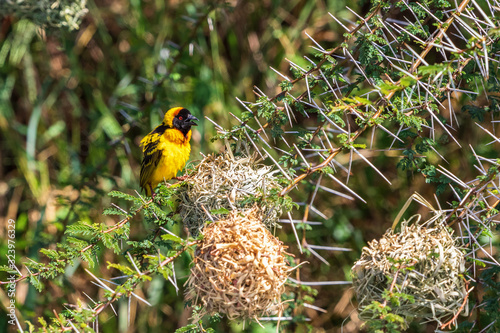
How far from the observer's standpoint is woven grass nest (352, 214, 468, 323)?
2.25m

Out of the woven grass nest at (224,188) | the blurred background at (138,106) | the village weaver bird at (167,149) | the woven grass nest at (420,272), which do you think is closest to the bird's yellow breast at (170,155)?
the village weaver bird at (167,149)

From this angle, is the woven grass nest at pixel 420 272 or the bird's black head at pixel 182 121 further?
the bird's black head at pixel 182 121

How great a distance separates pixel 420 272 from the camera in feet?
7.48

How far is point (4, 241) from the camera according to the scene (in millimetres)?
4719

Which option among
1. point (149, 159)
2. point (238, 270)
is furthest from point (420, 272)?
point (149, 159)

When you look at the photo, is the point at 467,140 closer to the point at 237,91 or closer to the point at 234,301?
the point at 237,91

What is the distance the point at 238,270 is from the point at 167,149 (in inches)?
63.0

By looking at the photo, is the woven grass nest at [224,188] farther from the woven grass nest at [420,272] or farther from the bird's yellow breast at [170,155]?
the bird's yellow breast at [170,155]

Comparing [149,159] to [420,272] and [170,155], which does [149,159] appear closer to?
[170,155]

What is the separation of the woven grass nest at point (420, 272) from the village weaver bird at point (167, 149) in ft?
5.38

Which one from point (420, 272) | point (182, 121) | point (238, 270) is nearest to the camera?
point (238, 270)

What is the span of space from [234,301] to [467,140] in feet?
9.90

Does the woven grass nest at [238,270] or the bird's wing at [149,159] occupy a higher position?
the woven grass nest at [238,270]

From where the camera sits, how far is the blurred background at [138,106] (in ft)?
15.2
